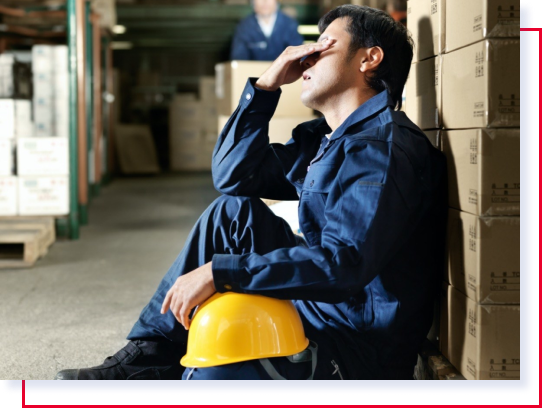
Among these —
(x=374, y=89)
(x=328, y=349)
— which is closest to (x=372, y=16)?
(x=374, y=89)

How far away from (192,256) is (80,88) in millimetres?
4320

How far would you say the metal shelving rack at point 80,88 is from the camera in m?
5.70

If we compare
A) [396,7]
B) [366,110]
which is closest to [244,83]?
[396,7]

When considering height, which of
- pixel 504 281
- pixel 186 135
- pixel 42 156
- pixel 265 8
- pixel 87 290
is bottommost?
pixel 87 290

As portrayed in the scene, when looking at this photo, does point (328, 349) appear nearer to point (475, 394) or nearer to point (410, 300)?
point (410, 300)

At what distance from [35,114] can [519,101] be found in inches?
195

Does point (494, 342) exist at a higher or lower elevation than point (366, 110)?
lower

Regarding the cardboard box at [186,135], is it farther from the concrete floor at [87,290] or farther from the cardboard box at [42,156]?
the cardboard box at [42,156]

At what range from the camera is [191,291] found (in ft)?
6.06

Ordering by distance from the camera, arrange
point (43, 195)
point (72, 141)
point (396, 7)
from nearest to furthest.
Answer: point (43, 195), point (72, 141), point (396, 7)

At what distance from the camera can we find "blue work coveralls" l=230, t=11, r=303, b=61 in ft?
24.2

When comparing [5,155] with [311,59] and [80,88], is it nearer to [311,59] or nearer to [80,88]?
[80,88]

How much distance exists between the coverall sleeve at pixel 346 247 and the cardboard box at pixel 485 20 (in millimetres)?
392

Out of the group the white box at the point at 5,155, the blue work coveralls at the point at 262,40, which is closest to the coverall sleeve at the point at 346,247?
the white box at the point at 5,155
